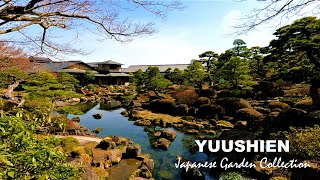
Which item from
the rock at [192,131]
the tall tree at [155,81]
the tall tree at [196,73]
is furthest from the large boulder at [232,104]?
the tall tree at [155,81]

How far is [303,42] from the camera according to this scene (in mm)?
12023

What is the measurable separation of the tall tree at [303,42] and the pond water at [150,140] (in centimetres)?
757

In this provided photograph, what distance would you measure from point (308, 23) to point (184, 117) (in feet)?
38.0

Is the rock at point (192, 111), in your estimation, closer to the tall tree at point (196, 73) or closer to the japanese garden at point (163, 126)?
the japanese garden at point (163, 126)

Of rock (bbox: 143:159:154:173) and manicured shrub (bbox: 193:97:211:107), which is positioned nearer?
rock (bbox: 143:159:154:173)

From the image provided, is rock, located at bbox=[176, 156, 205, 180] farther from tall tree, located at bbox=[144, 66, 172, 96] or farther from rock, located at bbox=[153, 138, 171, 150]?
tall tree, located at bbox=[144, 66, 172, 96]

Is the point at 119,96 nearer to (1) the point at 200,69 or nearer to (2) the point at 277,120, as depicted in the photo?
(1) the point at 200,69

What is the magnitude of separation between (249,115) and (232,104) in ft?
10.4

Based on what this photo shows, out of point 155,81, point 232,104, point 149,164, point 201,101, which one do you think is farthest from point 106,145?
point 155,81

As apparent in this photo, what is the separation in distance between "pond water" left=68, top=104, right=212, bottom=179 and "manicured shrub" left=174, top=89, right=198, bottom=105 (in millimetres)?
6549

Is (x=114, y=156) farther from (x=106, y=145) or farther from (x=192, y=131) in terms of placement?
(x=192, y=131)

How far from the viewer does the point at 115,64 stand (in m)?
55.7

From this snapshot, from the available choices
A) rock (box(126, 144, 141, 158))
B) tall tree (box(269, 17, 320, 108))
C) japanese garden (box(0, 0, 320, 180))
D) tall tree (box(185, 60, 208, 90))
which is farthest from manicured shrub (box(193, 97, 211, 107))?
rock (box(126, 144, 141, 158))

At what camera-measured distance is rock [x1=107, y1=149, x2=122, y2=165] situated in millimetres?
10761
